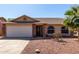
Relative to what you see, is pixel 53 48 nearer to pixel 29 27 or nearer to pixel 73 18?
pixel 73 18

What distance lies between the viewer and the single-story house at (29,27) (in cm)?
2756

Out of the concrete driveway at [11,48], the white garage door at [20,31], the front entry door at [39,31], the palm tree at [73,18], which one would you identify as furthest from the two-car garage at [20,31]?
the concrete driveway at [11,48]

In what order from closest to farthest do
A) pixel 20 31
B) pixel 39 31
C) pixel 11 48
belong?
pixel 11 48 → pixel 20 31 → pixel 39 31

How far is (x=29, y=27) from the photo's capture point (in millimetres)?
27656

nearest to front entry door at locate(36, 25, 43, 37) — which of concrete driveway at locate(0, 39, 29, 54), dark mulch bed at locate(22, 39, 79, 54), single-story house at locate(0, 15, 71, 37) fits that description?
single-story house at locate(0, 15, 71, 37)

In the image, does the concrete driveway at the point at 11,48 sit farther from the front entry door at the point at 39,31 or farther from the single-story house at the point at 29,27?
the front entry door at the point at 39,31

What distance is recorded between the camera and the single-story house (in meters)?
27.6

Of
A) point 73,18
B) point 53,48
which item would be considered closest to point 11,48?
point 53,48

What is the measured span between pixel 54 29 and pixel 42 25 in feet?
6.90

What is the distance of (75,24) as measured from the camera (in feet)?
62.4

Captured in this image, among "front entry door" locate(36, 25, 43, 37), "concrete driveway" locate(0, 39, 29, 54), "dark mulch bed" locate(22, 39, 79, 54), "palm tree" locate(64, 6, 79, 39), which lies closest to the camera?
"dark mulch bed" locate(22, 39, 79, 54)

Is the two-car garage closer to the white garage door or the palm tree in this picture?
the white garage door
